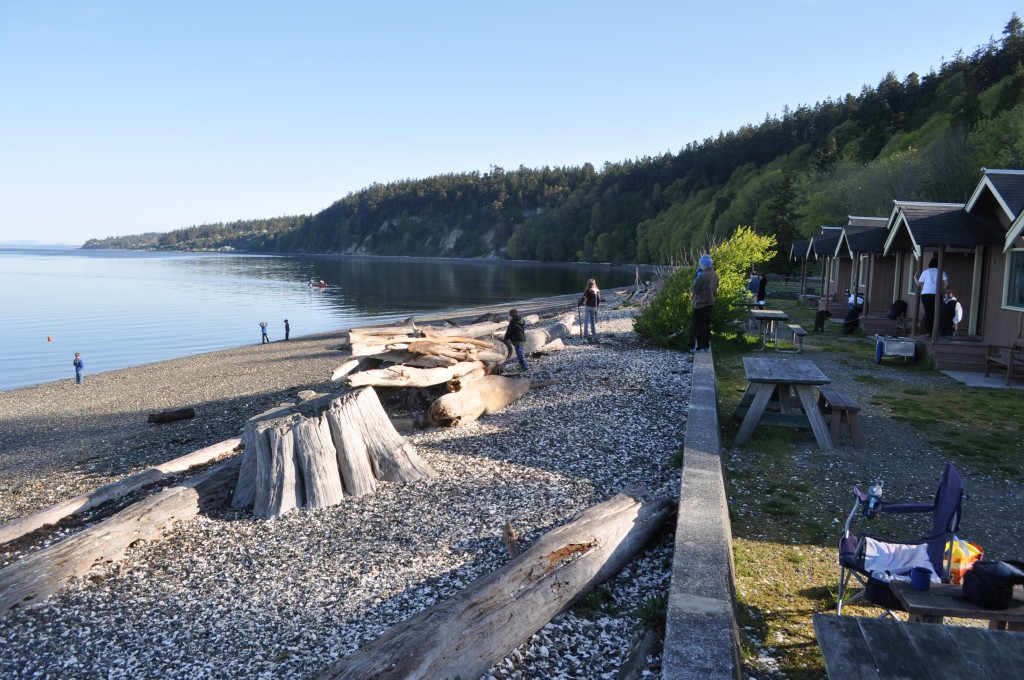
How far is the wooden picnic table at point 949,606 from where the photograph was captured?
3160 mm

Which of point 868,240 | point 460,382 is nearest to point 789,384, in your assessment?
point 460,382

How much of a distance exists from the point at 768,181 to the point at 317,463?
3339 inches

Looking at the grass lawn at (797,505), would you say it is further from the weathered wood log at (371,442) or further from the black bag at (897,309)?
the black bag at (897,309)

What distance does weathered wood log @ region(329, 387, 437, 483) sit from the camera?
7062mm

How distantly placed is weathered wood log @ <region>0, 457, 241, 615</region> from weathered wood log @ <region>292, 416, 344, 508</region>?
1069mm

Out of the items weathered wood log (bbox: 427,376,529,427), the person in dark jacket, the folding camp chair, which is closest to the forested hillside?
the person in dark jacket

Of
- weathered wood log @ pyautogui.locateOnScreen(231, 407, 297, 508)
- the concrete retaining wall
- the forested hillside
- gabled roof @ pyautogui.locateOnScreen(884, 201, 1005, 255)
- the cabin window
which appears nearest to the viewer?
the concrete retaining wall

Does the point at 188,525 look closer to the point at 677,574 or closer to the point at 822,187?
the point at 677,574

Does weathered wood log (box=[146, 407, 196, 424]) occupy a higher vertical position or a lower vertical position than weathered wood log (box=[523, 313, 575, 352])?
lower

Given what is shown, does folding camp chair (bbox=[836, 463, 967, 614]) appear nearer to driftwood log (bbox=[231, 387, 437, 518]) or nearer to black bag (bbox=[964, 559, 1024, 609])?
black bag (bbox=[964, 559, 1024, 609])

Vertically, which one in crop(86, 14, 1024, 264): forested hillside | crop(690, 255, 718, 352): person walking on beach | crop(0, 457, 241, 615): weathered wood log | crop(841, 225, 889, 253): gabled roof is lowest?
crop(0, 457, 241, 615): weathered wood log

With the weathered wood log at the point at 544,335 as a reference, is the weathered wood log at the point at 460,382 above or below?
above

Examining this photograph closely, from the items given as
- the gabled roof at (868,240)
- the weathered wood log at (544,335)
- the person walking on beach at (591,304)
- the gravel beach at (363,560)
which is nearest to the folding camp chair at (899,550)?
the gravel beach at (363,560)

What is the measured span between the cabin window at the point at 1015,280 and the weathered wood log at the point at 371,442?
1251cm
